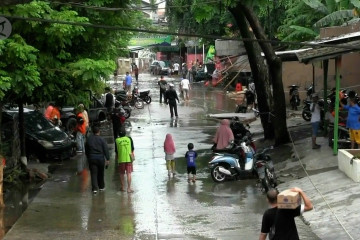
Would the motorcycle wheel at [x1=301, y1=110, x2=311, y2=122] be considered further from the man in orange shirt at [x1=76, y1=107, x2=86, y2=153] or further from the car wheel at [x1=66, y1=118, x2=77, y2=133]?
the man in orange shirt at [x1=76, y1=107, x2=86, y2=153]

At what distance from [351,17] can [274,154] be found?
11.1m

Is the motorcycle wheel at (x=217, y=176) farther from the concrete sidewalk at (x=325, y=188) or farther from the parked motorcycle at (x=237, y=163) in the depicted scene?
the concrete sidewalk at (x=325, y=188)

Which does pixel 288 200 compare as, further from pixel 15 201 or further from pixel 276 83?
pixel 276 83

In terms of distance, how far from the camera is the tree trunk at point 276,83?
18.8 metres

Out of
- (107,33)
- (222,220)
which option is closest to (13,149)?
(107,33)

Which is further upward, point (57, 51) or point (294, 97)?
point (57, 51)

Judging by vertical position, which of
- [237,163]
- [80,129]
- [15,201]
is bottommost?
[15,201]

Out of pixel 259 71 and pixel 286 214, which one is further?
pixel 259 71

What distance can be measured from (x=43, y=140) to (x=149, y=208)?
735 cm

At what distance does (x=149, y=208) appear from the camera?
13273mm

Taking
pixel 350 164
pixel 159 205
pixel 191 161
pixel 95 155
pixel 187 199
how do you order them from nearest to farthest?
1. pixel 350 164
2. pixel 159 205
3. pixel 187 199
4. pixel 95 155
5. pixel 191 161

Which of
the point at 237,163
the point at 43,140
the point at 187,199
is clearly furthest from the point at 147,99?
the point at 187,199

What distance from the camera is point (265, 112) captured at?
20.7m

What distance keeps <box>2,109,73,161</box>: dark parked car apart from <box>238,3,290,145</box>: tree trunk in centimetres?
662
